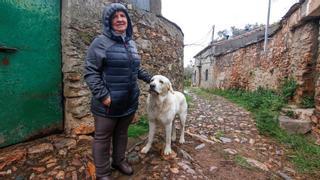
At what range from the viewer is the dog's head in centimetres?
270

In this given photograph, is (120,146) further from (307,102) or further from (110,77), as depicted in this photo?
(307,102)

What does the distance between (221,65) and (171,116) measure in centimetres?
1304

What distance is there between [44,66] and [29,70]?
7.8 inches

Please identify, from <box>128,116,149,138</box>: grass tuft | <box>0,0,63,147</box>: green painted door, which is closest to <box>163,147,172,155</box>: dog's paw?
<box>128,116,149,138</box>: grass tuft

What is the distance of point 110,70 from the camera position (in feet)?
7.22

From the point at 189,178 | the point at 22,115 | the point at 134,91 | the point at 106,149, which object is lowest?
the point at 189,178

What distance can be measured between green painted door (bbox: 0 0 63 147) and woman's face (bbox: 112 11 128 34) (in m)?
1.38

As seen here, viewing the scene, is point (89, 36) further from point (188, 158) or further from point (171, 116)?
point (188, 158)

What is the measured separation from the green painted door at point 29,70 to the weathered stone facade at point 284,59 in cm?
445

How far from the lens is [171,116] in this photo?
3.06 meters

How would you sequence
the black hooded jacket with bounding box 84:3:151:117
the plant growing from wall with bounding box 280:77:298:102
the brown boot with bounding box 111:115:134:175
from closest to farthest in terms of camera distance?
1. the black hooded jacket with bounding box 84:3:151:117
2. the brown boot with bounding box 111:115:134:175
3. the plant growing from wall with bounding box 280:77:298:102

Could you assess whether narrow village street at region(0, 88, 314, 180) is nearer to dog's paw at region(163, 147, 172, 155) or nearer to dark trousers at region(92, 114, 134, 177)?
dog's paw at region(163, 147, 172, 155)

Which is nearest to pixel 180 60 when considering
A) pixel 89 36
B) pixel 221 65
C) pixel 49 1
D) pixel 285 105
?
pixel 285 105

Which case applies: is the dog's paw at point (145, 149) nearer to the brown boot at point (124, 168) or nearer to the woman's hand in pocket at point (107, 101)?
the brown boot at point (124, 168)
